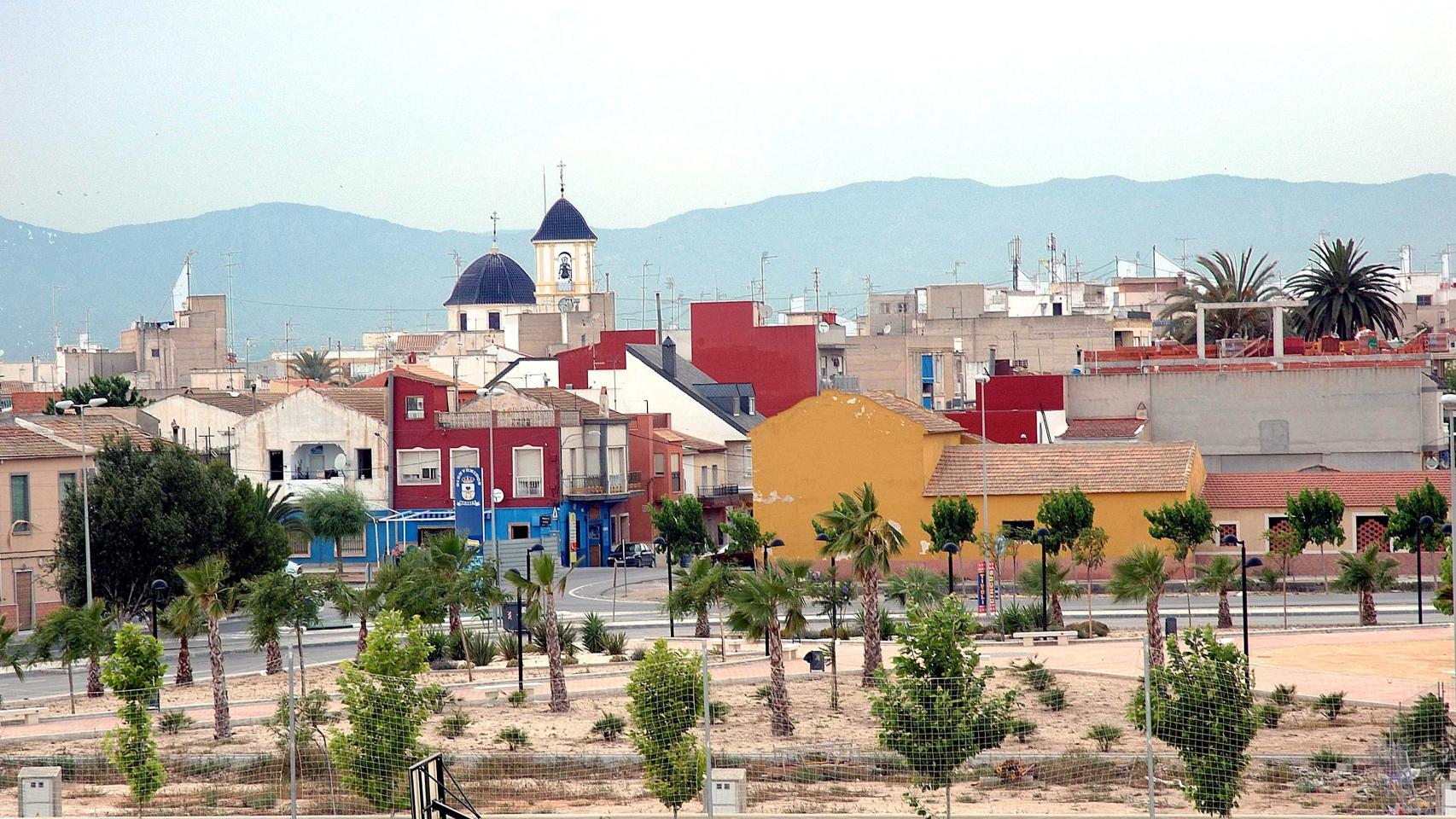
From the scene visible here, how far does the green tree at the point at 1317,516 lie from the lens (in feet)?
151

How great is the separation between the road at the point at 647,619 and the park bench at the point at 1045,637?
13.0 feet

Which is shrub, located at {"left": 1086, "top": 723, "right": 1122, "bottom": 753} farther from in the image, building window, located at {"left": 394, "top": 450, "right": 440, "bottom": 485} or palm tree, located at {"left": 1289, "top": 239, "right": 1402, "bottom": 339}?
palm tree, located at {"left": 1289, "top": 239, "right": 1402, "bottom": 339}

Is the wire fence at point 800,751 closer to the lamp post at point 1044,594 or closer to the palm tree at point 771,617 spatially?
the palm tree at point 771,617

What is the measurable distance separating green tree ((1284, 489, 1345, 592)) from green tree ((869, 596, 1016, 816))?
28.5m

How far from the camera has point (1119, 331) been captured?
378 ft

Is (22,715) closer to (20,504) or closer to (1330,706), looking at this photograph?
(20,504)

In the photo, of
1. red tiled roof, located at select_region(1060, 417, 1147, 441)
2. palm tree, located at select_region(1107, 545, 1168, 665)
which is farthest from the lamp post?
red tiled roof, located at select_region(1060, 417, 1147, 441)

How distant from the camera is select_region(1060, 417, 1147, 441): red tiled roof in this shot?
6144 centimetres

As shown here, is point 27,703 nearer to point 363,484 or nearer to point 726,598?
point 726,598

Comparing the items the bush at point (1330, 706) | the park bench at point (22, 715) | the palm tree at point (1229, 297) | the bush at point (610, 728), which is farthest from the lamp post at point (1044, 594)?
the palm tree at point (1229, 297)

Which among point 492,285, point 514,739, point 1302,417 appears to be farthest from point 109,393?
point 492,285

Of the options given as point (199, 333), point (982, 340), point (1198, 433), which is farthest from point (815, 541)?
point (199, 333)

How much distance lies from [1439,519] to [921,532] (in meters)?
15.1

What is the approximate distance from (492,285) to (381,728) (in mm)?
149482
